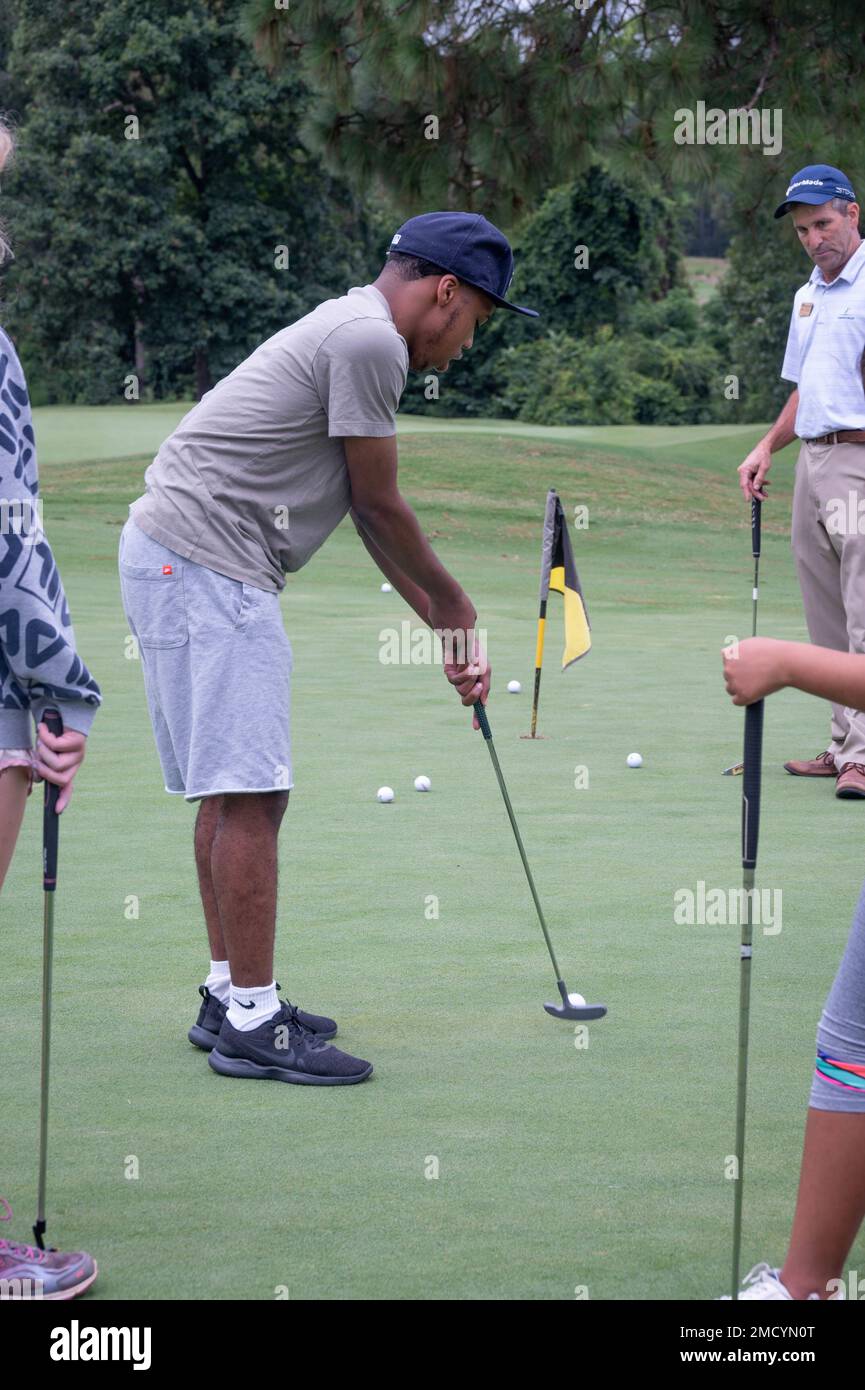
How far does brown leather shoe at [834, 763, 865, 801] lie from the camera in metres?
7.49

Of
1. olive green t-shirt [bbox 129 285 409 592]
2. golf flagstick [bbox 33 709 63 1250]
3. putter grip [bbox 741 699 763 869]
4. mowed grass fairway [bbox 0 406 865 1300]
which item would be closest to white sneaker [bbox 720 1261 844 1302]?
mowed grass fairway [bbox 0 406 865 1300]

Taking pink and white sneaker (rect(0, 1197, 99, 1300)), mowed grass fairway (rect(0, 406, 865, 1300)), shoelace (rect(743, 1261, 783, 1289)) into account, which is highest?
shoelace (rect(743, 1261, 783, 1289))

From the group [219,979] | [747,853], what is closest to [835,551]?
[219,979]

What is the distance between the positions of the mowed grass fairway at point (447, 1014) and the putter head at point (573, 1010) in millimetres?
50

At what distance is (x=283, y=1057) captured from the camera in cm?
418

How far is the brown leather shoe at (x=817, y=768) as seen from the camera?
804cm

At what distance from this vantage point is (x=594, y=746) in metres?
8.80

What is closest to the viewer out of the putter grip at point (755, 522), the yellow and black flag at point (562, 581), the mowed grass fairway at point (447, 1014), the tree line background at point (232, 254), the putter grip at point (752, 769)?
the putter grip at point (752, 769)

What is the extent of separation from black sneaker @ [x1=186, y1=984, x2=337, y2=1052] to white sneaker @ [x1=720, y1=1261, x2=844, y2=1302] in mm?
1695

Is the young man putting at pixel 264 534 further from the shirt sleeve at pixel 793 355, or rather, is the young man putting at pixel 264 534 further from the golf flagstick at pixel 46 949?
the shirt sleeve at pixel 793 355

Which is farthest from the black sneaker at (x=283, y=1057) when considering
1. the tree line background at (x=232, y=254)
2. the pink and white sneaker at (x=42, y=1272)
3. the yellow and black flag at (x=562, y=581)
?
the tree line background at (x=232, y=254)

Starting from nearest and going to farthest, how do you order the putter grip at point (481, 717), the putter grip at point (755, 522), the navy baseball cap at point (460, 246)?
the navy baseball cap at point (460, 246)
the putter grip at point (481, 717)
the putter grip at point (755, 522)

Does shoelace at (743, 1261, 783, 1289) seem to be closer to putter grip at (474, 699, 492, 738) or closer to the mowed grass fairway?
Result: the mowed grass fairway

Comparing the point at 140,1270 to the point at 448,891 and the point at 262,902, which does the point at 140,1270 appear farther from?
the point at 448,891
